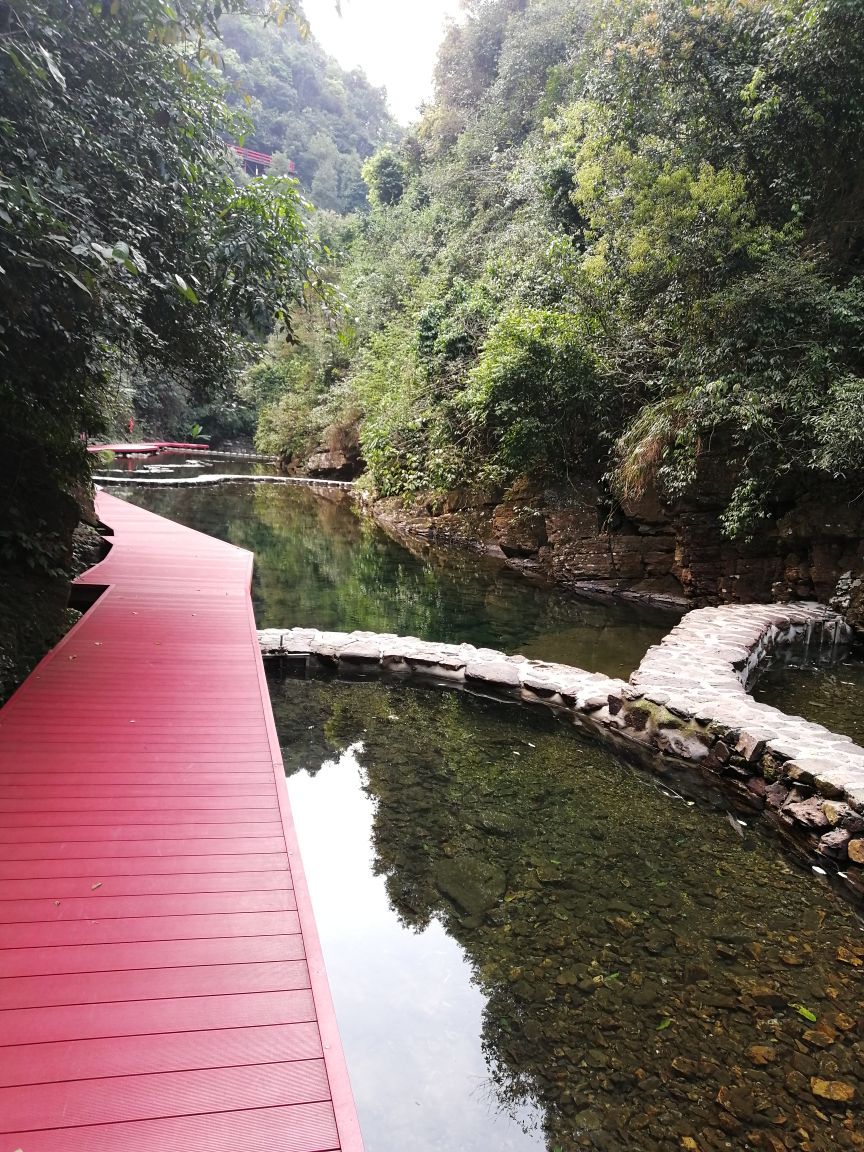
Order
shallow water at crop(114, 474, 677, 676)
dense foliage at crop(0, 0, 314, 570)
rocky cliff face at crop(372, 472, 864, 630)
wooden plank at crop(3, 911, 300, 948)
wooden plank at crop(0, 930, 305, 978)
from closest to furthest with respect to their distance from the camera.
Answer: wooden plank at crop(0, 930, 305, 978), wooden plank at crop(3, 911, 300, 948), dense foliage at crop(0, 0, 314, 570), shallow water at crop(114, 474, 677, 676), rocky cliff face at crop(372, 472, 864, 630)

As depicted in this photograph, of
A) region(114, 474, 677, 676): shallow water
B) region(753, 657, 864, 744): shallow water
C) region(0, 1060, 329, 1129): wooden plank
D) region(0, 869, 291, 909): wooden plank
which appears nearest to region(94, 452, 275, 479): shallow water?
region(114, 474, 677, 676): shallow water

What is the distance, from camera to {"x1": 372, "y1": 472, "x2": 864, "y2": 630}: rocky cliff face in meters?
8.58

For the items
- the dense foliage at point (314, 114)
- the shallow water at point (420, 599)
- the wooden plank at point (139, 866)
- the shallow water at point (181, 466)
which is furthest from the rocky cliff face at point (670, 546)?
the dense foliage at point (314, 114)

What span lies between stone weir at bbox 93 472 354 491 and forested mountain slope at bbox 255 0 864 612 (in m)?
10.0

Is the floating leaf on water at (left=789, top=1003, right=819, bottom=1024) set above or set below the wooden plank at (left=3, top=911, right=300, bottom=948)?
below

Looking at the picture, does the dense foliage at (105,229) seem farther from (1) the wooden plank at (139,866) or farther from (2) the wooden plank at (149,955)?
(2) the wooden plank at (149,955)

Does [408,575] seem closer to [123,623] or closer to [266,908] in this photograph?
[123,623]

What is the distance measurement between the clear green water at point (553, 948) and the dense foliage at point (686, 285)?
13.0ft

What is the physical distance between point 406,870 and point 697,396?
7.75 meters

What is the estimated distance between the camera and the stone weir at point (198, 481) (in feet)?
68.1

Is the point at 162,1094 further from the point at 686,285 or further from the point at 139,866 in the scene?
the point at 686,285

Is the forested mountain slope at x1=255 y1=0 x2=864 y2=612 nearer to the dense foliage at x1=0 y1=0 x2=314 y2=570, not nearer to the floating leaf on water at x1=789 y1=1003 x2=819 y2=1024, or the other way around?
the dense foliage at x1=0 y1=0 x2=314 y2=570

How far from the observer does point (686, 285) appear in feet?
33.1

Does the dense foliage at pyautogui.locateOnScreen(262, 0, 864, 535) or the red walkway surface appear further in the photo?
the dense foliage at pyautogui.locateOnScreen(262, 0, 864, 535)
